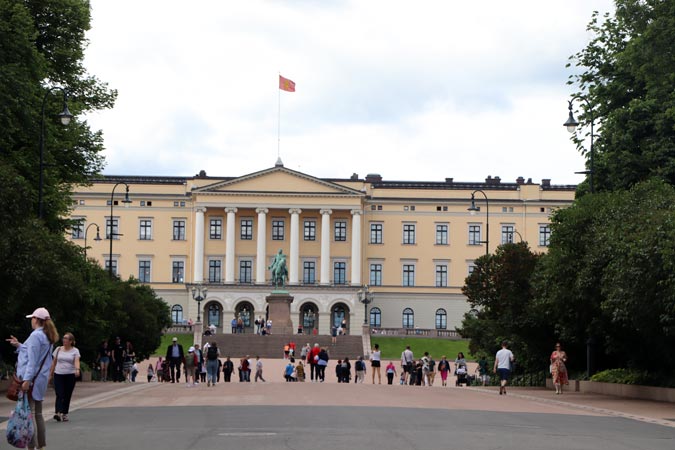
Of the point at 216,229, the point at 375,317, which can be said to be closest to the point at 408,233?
the point at 375,317

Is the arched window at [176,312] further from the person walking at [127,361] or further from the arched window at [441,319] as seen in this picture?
the person walking at [127,361]

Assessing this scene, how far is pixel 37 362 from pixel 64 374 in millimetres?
7297

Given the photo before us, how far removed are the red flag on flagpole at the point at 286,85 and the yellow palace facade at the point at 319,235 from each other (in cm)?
2115

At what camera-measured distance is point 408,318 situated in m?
123

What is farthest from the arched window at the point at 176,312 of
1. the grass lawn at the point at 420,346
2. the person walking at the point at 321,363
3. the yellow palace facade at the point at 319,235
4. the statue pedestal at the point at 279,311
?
the person walking at the point at 321,363

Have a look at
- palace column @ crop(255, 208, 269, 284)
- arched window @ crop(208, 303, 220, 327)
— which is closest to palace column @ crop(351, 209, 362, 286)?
palace column @ crop(255, 208, 269, 284)

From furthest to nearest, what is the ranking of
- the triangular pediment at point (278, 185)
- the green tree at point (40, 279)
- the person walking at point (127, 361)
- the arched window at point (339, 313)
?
the triangular pediment at point (278, 185), the arched window at point (339, 313), the person walking at point (127, 361), the green tree at point (40, 279)

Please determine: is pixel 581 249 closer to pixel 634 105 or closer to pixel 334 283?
pixel 634 105

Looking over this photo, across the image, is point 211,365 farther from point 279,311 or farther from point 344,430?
point 279,311

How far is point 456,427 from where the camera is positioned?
20.2 m

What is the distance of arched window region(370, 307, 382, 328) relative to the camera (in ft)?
399

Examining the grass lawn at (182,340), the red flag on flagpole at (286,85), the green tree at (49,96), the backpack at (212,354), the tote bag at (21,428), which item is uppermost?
the red flag on flagpole at (286,85)

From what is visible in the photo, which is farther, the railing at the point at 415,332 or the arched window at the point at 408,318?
the arched window at the point at 408,318

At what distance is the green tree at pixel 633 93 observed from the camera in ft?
136
